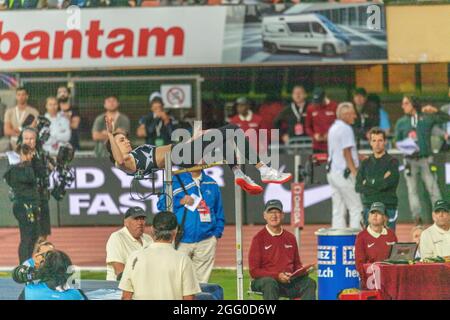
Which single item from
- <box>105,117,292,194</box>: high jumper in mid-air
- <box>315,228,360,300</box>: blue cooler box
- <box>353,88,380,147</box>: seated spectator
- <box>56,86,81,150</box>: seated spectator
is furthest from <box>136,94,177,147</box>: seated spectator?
<box>105,117,292,194</box>: high jumper in mid-air

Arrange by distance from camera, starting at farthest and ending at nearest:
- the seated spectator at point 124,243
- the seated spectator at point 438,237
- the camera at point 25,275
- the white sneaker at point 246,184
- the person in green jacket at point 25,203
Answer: the person in green jacket at point 25,203, the seated spectator at point 438,237, the seated spectator at point 124,243, the white sneaker at point 246,184, the camera at point 25,275

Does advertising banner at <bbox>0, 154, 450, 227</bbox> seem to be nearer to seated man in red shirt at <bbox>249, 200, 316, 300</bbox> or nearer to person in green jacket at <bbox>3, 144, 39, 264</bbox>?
person in green jacket at <bbox>3, 144, 39, 264</bbox>

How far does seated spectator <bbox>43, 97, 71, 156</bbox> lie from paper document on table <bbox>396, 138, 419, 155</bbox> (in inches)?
199

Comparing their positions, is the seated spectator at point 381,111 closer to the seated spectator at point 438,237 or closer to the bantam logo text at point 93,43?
the bantam logo text at point 93,43

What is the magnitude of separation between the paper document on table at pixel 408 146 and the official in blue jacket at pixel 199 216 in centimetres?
659

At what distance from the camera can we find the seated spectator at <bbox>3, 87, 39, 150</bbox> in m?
19.0

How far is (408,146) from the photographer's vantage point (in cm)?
1883

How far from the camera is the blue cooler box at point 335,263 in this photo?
41.2 ft

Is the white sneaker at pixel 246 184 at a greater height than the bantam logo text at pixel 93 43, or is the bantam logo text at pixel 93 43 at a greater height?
the bantam logo text at pixel 93 43

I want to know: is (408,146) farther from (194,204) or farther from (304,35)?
(194,204)

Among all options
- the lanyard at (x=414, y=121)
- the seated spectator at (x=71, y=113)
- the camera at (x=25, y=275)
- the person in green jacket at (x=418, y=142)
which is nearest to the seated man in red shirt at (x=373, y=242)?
the camera at (x=25, y=275)

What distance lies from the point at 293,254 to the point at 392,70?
29.7 ft
